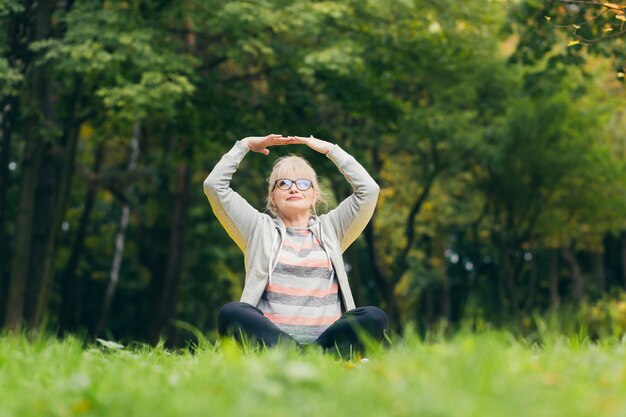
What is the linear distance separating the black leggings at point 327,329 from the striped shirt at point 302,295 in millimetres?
194

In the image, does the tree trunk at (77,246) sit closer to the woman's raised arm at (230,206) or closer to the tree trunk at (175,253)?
the tree trunk at (175,253)

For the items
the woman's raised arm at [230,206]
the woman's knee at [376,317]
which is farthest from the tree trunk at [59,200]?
the woman's knee at [376,317]

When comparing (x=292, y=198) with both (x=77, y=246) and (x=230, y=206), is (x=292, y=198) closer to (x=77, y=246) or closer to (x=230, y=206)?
(x=230, y=206)

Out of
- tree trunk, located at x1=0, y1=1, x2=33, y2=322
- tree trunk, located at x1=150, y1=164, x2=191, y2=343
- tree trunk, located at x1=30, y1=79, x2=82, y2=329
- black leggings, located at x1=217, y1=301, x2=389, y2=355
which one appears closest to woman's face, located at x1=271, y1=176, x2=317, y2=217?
black leggings, located at x1=217, y1=301, x2=389, y2=355

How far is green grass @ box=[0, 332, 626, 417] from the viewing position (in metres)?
2.89

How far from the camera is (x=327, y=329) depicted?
5.75 metres

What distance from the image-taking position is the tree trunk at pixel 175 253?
21.2 m

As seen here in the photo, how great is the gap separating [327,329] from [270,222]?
0.95 meters

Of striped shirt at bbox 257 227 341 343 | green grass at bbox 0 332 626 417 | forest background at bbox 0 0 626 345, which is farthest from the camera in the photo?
forest background at bbox 0 0 626 345

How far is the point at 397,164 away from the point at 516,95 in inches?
157

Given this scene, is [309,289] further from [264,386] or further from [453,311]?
[453,311]

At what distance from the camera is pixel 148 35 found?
13.0 meters

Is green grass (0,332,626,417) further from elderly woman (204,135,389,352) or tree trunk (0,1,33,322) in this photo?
tree trunk (0,1,33,322)

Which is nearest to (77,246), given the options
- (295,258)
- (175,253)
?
(175,253)
